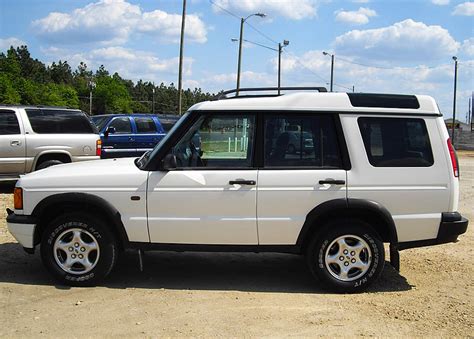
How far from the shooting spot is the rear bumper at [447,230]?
5145 millimetres

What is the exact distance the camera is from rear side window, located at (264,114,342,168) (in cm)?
516

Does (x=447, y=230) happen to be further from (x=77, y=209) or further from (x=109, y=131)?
(x=109, y=131)

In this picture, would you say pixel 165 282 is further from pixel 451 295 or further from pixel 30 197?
pixel 451 295

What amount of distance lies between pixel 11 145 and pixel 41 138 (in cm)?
61

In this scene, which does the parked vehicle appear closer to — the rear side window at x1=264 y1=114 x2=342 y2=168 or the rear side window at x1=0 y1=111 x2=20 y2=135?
the rear side window at x1=0 y1=111 x2=20 y2=135

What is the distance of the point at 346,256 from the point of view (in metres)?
5.19

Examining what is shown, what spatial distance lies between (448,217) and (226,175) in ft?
7.21

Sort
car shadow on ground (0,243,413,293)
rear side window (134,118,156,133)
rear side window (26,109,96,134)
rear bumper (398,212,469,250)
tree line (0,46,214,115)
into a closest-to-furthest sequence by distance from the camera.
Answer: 1. rear bumper (398,212,469,250)
2. car shadow on ground (0,243,413,293)
3. rear side window (26,109,96,134)
4. rear side window (134,118,156,133)
5. tree line (0,46,214,115)

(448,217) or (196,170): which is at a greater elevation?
(196,170)

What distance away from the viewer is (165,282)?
5.49 metres

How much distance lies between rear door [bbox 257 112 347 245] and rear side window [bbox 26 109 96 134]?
7574mm

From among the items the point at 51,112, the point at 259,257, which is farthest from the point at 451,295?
the point at 51,112

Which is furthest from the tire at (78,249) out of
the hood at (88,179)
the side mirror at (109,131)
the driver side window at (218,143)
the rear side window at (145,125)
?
the rear side window at (145,125)

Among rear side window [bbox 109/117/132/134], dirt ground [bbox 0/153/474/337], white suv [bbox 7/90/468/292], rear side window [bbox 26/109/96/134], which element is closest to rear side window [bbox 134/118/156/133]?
rear side window [bbox 109/117/132/134]
